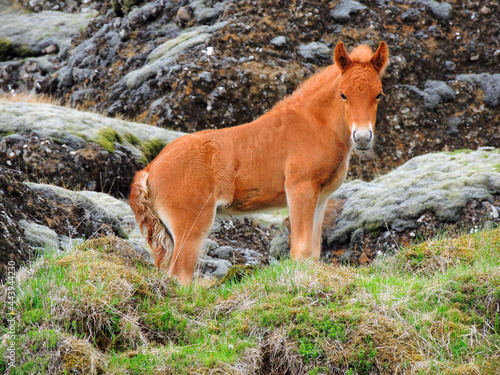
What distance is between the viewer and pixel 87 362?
399 cm

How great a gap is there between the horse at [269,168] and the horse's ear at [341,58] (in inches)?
0.5

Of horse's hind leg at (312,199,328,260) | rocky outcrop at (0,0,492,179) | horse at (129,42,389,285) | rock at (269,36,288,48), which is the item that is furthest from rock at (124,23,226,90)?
horse's hind leg at (312,199,328,260)

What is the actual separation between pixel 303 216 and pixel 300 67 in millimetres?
9209

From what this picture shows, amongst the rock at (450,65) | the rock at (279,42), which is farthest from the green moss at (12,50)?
the rock at (450,65)

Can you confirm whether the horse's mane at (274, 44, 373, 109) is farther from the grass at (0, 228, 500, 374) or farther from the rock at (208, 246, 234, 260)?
the rock at (208, 246, 234, 260)

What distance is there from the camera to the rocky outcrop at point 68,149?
10.2 m

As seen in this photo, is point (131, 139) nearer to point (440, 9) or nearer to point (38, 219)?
point (38, 219)

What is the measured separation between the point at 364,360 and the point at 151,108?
11496mm

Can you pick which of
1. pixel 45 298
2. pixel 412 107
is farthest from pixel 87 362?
pixel 412 107

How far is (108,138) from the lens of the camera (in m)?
11.3

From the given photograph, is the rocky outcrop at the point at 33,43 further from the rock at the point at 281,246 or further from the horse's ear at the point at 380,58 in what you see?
the horse's ear at the point at 380,58

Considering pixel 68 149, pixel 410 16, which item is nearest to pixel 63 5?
pixel 410 16

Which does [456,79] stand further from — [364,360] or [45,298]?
[45,298]

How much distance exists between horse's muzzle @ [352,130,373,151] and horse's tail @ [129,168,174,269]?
270 centimetres
